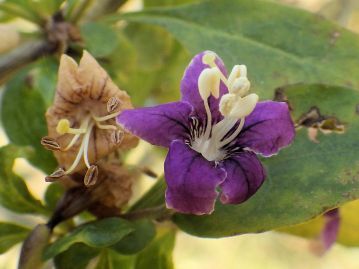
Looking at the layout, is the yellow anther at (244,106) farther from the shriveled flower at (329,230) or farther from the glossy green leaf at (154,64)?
the glossy green leaf at (154,64)

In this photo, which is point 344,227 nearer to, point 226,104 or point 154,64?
point 226,104

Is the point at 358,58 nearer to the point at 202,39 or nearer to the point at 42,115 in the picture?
the point at 202,39

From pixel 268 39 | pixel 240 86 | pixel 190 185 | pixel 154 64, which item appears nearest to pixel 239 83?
pixel 240 86

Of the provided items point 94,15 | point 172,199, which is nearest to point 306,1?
point 94,15

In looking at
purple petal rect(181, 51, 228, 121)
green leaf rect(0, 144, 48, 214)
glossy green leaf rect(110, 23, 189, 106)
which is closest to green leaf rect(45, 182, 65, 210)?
green leaf rect(0, 144, 48, 214)

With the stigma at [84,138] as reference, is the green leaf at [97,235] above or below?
below

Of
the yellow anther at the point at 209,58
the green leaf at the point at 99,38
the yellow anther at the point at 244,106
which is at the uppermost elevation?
the yellow anther at the point at 209,58

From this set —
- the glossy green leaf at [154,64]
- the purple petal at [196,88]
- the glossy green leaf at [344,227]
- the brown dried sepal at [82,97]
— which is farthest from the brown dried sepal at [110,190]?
the glossy green leaf at [154,64]
